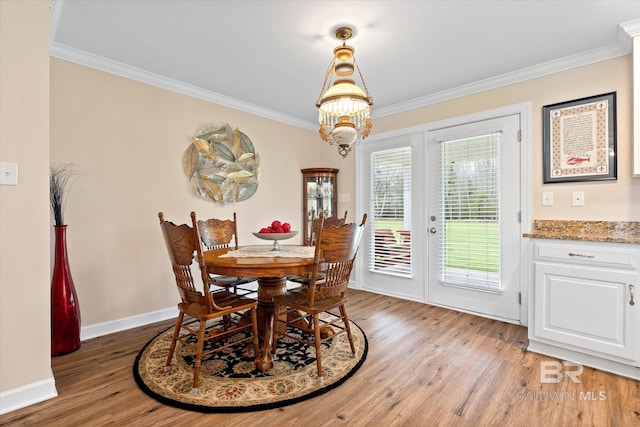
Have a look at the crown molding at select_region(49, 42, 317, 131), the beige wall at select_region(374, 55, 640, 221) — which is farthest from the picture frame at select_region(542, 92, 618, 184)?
the crown molding at select_region(49, 42, 317, 131)

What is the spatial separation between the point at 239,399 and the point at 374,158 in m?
3.20

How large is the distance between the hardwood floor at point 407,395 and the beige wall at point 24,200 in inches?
12.5

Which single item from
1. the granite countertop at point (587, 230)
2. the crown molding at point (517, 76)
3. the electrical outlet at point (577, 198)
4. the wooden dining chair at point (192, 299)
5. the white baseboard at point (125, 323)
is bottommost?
the white baseboard at point (125, 323)

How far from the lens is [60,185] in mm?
2514

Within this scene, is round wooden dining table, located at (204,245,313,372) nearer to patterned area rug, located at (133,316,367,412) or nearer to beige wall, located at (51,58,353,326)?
patterned area rug, located at (133,316,367,412)

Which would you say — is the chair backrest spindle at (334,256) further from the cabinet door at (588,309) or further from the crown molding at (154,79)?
the crown molding at (154,79)

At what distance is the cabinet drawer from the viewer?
6.69ft

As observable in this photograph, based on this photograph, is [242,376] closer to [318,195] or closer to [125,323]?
[125,323]

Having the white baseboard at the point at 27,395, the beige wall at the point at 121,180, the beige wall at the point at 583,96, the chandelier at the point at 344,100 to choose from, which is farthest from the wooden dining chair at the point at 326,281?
the beige wall at the point at 583,96

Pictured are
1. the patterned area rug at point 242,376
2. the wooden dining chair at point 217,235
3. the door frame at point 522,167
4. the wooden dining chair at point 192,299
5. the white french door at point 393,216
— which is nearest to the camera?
the patterned area rug at point 242,376

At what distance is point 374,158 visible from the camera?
4.14 meters

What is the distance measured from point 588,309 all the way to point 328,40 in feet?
8.79

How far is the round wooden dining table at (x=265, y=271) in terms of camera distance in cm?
189

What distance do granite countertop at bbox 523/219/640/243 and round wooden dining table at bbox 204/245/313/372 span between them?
1.82 metres
